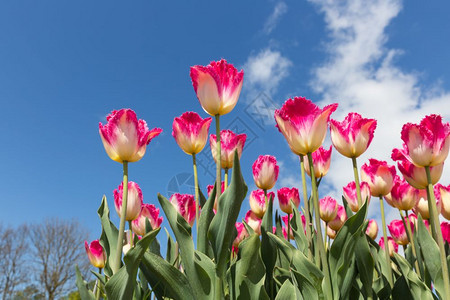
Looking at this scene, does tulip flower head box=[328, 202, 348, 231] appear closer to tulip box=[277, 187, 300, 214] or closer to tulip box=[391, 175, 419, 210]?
tulip box=[277, 187, 300, 214]

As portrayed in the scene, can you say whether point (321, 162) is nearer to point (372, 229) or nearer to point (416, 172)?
point (416, 172)

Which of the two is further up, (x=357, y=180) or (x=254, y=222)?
(x=254, y=222)

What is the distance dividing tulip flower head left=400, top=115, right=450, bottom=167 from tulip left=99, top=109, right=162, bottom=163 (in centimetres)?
105

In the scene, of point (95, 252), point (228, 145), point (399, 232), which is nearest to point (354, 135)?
point (228, 145)

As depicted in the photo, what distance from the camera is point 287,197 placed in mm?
2291

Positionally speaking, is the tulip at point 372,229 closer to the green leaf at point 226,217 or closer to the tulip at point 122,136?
the green leaf at point 226,217

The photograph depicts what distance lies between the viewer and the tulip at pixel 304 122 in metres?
1.31

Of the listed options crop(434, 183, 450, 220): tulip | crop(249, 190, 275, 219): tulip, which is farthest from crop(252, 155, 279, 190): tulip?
crop(434, 183, 450, 220): tulip

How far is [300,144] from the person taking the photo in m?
1.33

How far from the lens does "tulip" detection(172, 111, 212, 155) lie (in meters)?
1.56

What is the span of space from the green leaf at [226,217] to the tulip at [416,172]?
86 centimetres

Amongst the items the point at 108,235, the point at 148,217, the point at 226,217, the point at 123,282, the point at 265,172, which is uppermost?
the point at 265,172

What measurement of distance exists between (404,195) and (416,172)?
1.33 feet

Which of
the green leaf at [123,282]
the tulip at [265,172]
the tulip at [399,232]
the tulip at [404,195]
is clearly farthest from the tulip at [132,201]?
the tulip at [399,232]
